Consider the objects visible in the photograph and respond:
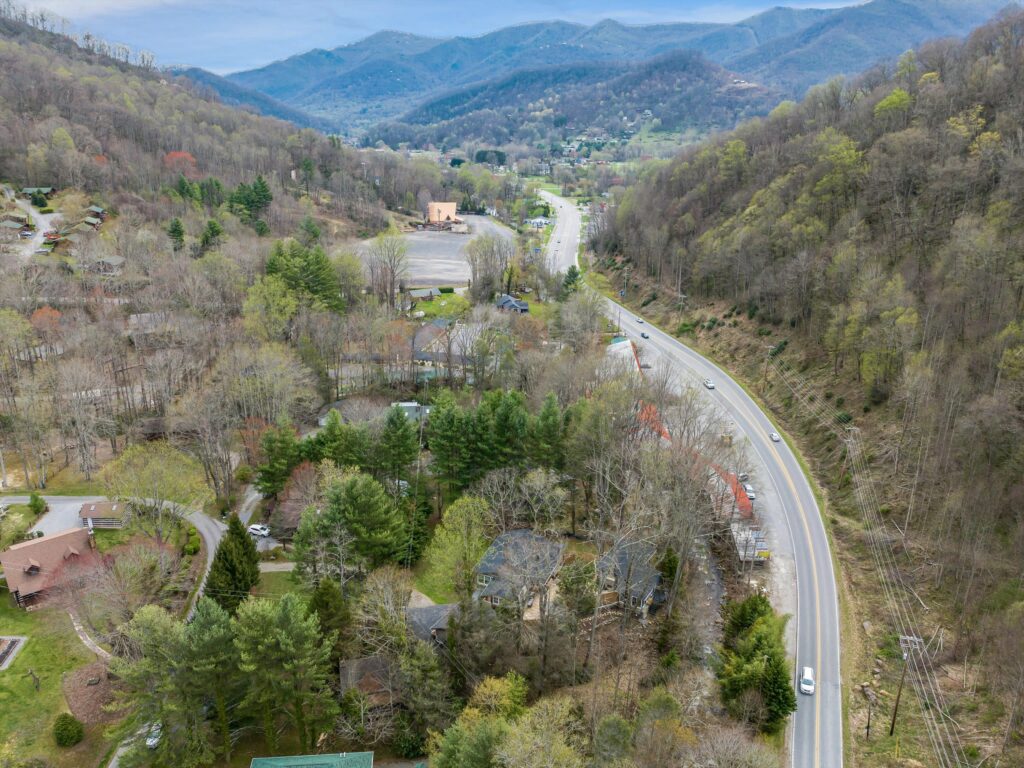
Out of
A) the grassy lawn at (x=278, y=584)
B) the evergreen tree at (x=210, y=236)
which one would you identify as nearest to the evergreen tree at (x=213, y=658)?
the grassy lawn at (x=278, y=584)

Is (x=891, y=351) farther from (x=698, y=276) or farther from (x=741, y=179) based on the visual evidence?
(x=741, y=179)

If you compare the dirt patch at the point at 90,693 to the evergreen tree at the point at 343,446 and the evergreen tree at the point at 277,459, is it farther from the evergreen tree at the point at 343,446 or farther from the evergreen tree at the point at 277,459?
the evergreen tree at the point at 343,446

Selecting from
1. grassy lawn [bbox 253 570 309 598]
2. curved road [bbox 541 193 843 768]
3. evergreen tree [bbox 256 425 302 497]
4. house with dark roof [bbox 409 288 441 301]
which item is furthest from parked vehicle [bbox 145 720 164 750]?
house with dark roof [bbox 409 288 441 301]

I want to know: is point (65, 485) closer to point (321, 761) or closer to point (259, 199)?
point (321, 761)

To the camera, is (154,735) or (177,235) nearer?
(154,735)

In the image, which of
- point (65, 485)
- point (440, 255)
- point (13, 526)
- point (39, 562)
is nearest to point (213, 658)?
point (39, 562)
